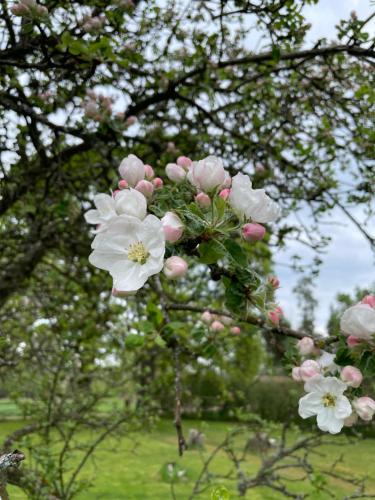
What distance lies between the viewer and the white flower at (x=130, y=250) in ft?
3.13

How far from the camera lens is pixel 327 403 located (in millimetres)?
1225

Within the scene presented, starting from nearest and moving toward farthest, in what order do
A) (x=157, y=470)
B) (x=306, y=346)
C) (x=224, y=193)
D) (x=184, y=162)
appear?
(x=224, y=193) < (x=184, y=162) < (x=306, y=346) < (x=157, y=470)

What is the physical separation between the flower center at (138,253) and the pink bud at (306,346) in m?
0.62

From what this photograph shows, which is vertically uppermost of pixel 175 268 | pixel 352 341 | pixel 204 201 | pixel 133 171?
pixel 133 171

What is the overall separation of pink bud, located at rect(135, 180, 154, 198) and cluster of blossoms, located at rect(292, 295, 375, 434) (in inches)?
20.3

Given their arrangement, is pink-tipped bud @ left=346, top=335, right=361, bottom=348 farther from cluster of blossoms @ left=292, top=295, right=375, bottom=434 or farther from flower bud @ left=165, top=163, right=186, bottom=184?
flower bud @ left=165, top=163, right=186, bottom=184

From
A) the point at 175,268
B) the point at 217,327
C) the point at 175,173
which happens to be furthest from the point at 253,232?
the point at 217,327

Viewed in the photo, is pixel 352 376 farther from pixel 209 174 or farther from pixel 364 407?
pixel 209 174

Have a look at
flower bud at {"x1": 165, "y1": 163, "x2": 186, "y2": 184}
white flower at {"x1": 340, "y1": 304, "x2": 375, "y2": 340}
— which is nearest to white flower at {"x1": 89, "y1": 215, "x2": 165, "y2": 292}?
flower bud at {"x1": 165, "y1": 163, "x2": 186, "y2": 184}

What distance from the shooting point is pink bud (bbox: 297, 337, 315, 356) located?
4.54 feet

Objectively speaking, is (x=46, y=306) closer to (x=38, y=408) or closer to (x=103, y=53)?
(x=38, y=408)

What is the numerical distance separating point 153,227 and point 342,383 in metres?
0.62

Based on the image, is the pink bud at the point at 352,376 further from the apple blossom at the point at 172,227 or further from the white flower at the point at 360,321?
the apple blossom at the point at 172,227

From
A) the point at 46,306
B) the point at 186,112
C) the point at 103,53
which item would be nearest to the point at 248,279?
the point at 103,53
